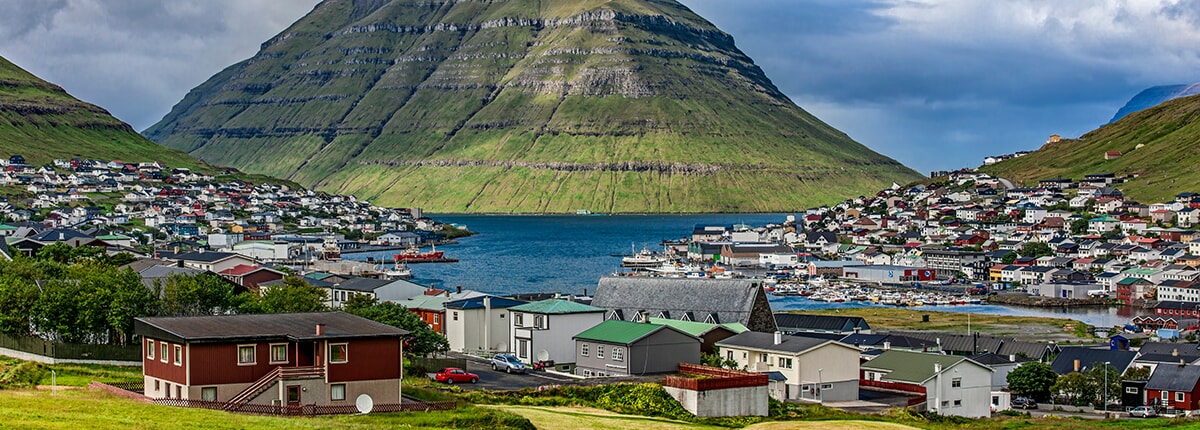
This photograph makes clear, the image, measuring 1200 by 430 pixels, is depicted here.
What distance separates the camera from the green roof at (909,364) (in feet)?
149

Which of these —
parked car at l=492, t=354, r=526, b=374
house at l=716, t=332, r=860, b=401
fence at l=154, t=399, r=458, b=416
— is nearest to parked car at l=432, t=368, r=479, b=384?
parked car at l=492, t=354, r=526, b=374

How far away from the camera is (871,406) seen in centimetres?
4319

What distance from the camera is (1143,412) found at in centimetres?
5150

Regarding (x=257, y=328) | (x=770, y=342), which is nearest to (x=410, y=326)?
(x=770, y=342)

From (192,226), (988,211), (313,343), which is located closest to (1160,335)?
(313,343)

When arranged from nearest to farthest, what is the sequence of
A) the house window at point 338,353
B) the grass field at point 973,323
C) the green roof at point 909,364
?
the house window at point 338,353
the green roof at point 909,364
the grass field at point 973,323

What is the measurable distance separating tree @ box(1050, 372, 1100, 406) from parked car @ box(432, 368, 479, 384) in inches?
959

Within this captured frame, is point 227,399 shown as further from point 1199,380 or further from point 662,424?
point 1199,380

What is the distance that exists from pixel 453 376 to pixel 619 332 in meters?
7.00

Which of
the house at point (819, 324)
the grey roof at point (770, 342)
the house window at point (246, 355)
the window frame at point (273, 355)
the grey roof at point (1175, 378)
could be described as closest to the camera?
the house window at point (246, 355)

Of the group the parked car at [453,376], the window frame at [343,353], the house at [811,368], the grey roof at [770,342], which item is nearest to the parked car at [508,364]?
the parked car at [453,376]

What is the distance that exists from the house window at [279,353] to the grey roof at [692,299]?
2574cm

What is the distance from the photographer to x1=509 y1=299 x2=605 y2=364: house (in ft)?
163

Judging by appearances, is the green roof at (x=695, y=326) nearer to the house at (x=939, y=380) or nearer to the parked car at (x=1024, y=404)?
the house at (x=939, y=380)
